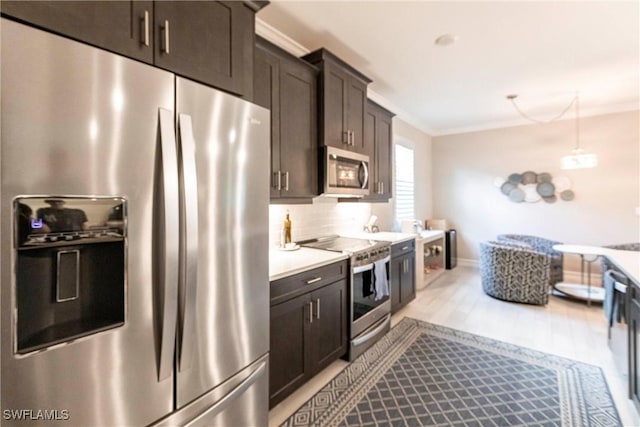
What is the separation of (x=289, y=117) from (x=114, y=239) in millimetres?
1698

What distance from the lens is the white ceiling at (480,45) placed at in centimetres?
230

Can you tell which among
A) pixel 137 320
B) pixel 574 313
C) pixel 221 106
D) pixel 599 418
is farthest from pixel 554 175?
pixel 137 320

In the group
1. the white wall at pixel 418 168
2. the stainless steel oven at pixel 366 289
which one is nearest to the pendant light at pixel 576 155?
the white wall at pixel 418 168

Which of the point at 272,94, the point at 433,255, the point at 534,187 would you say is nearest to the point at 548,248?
the point at 534,187

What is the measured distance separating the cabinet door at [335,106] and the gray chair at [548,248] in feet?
11.1

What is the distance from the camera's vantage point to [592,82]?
12.3ft

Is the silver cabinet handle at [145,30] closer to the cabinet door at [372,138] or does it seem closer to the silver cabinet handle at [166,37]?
the silver cabinet handle at [166,37]

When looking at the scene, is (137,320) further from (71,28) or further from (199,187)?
(71,28)

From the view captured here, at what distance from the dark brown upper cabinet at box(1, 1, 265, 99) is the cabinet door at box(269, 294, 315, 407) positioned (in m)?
1.33

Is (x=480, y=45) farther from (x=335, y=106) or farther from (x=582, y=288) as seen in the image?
(x=582, y=288)

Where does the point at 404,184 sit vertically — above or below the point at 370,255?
above

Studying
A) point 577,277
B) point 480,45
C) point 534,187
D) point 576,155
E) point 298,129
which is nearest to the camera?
point 298,129

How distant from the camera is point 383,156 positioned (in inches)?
148

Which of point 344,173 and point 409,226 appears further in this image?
point 409,226
